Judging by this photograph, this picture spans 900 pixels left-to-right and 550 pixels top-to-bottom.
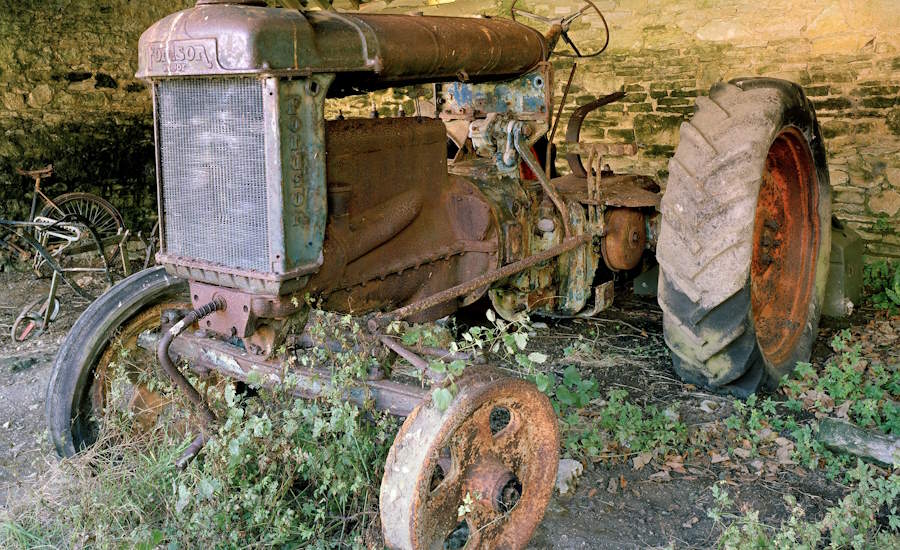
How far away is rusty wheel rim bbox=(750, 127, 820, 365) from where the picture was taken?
3.85 metres

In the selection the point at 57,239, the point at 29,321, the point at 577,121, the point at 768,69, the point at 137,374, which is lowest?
the point at 29,321

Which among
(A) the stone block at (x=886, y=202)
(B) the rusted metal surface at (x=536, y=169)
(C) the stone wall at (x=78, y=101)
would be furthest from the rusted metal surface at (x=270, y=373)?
(C) the stone wall at (x=78, y=101)

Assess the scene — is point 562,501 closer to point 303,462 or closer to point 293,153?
point 303,462

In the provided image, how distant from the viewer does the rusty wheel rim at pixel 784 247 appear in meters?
3.85

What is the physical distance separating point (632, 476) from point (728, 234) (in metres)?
0.97

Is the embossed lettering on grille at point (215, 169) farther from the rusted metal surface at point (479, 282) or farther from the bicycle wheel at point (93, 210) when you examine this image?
the bicycle wheel at point (93, 210)

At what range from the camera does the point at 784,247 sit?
402 cm

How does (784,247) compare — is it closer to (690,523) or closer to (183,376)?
(690,523)

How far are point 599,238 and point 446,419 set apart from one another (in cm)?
224

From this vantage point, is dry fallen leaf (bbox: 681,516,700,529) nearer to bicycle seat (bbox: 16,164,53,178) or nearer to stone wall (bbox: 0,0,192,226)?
bicycle seat (bbox: 16,164,53,178)

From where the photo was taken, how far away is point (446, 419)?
2080 millimetres

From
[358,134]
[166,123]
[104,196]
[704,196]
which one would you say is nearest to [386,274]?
[358,134]

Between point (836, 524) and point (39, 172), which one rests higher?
point (39, 172)

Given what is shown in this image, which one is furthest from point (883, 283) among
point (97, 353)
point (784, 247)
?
point (97, 353)
